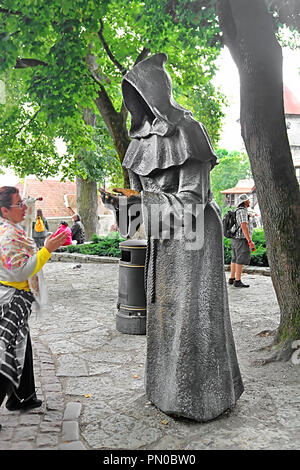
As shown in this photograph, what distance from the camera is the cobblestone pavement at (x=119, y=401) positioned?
340cm

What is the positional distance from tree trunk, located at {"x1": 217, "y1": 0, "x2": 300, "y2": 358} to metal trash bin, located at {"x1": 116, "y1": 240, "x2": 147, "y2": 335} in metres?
2.02

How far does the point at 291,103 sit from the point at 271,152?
63.8 meters

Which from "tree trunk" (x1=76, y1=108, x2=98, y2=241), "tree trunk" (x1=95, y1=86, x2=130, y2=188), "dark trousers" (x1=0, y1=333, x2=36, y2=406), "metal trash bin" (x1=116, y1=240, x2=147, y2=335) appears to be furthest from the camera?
"tree trunk" (x1=76, y1=108, x2=98, y2=241)

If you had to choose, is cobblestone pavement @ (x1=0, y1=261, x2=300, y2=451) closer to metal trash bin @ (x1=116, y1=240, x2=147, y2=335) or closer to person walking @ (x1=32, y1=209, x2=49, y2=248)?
metal trash bin @ (x1=116, y1=240, x2=147, y2=335)

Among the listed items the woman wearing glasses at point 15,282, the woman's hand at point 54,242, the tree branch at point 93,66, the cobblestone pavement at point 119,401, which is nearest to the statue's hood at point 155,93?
the woman's hand at point 54,242

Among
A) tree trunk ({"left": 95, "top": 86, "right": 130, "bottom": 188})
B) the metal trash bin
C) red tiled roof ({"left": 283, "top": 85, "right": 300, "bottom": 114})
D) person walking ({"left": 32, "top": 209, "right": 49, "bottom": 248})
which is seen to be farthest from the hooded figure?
red tiled roof ({"left": 283, "top": 85, "right": 300, "bottom": 114})

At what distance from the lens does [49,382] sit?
473 cm

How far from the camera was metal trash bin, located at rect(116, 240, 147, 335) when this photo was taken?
6.71 m

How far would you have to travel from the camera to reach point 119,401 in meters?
4.23

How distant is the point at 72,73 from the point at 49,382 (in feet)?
22.7

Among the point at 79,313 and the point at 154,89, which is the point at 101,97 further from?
the point at 154,89

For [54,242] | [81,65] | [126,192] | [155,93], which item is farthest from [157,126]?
[81,65]

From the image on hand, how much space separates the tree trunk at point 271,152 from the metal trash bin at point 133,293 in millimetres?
2015

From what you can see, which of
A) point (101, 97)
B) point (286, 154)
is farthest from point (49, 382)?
point (101, 97)
